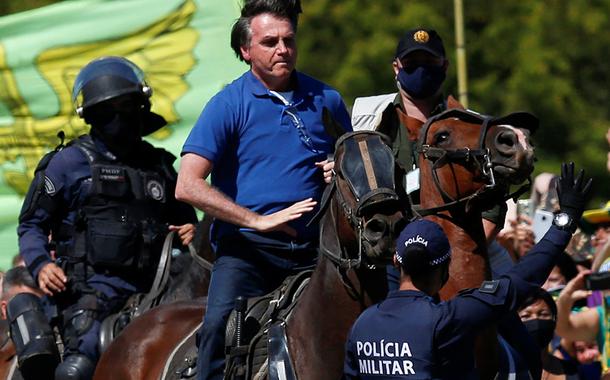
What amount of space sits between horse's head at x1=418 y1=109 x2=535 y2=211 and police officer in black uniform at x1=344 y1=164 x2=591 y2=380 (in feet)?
1.53

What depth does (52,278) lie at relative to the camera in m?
9.67

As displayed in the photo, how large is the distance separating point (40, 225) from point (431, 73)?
9.56ft

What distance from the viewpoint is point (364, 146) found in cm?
686

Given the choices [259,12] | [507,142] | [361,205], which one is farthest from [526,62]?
[361,205]

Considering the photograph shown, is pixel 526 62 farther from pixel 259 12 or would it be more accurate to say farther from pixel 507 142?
pixel 507 142

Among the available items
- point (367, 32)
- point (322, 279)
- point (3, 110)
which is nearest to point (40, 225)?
point (322, 279)

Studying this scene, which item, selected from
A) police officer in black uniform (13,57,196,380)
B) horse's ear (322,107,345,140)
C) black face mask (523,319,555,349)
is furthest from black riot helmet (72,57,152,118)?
black face mask (523,319,555,349)

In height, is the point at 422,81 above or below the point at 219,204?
above

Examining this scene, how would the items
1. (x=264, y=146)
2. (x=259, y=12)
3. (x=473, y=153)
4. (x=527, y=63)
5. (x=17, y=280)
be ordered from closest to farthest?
1. (x=473, y=153)
2. (x=264, y=146)
3. (x=259, y=12)
4. (x=17, y=280)
5. (x=527, y=63)

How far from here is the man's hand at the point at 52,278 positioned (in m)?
9.66

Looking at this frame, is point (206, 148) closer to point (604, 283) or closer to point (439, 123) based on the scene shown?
point (439, 123)

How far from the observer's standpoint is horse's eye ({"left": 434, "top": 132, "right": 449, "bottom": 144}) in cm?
738

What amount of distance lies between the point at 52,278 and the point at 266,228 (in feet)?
9.24

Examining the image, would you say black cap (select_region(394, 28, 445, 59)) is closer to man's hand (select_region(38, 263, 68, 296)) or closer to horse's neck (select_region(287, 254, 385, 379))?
horse's neck (select_region(287, 254, 385, 379))
